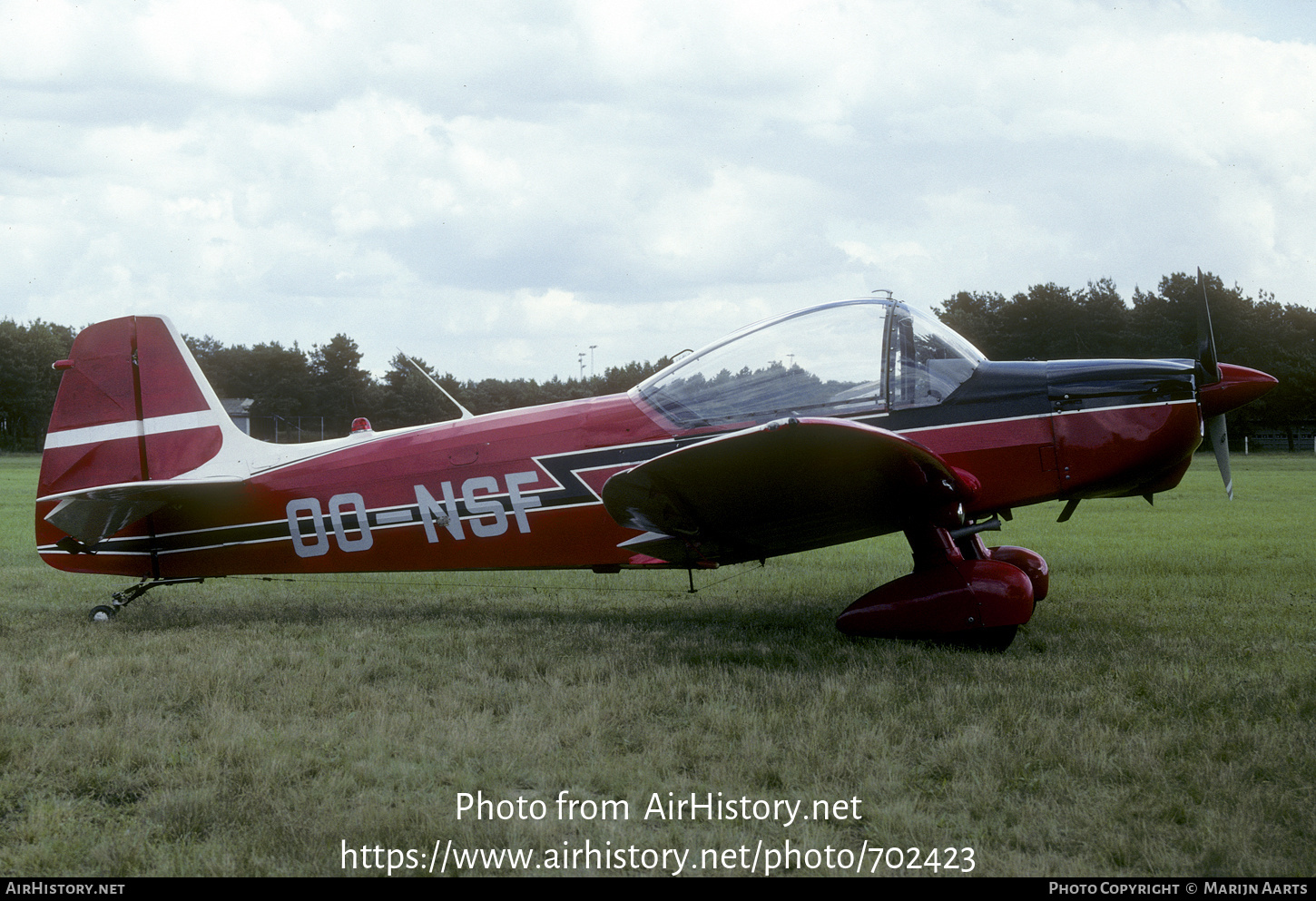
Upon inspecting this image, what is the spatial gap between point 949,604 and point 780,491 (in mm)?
1137

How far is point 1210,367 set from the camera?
5312 millimetres

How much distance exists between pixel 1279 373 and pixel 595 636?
52841mm

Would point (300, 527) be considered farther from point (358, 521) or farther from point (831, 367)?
point (831, 367)

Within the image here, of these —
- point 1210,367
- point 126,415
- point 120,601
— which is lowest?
point 120,601

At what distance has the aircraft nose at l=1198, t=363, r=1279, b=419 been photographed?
5.33 m

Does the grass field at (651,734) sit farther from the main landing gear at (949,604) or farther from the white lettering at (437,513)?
the white lettering at (437,513)

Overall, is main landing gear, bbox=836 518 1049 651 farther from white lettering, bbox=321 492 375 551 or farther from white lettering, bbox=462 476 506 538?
white lettering, bbox=321 492 375 551

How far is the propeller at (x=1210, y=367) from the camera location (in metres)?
5.29

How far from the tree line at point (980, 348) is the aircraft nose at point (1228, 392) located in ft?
140

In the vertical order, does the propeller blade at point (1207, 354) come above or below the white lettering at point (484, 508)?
above

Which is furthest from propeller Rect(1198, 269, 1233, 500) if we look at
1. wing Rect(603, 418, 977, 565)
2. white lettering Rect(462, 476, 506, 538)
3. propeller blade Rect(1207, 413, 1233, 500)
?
white lettering Rect(462, 476, 506, 538)

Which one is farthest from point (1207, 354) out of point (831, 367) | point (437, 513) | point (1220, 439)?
point (437, 513)

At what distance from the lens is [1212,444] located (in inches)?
231

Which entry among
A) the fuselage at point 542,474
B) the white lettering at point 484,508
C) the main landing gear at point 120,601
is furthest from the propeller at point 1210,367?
the main landing gear at point 120,601
